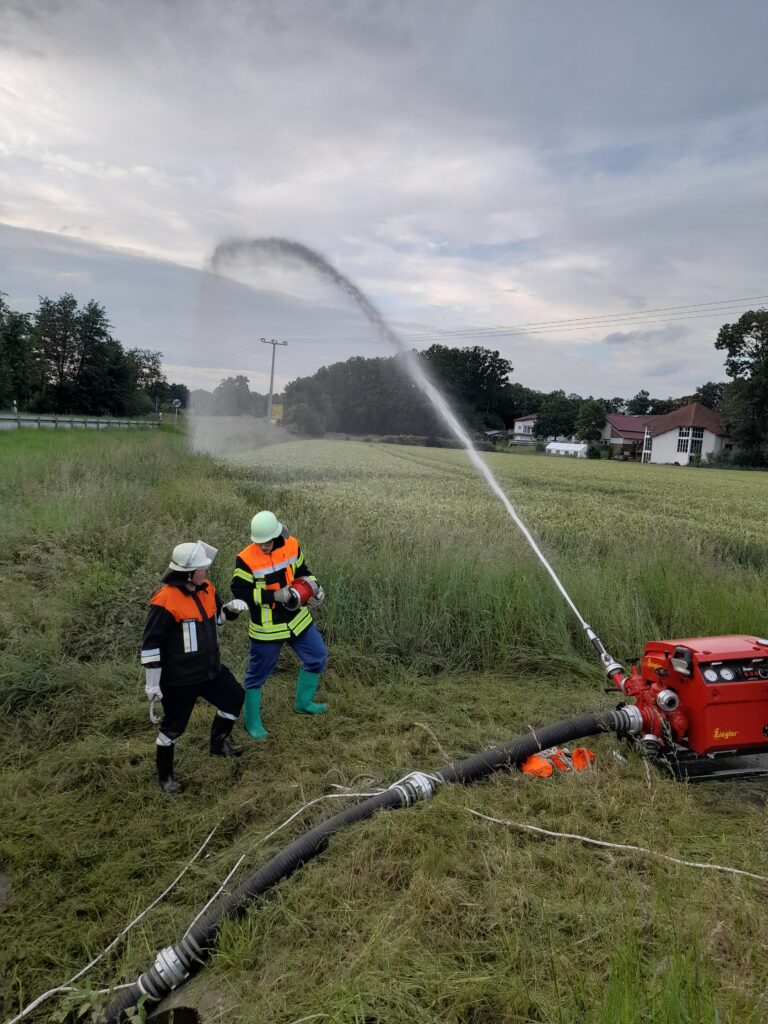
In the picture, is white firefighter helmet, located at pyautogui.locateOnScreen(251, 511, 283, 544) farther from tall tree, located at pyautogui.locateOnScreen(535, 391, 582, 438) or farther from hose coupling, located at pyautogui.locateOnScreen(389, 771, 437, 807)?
tall tree, located at pyautogui.locateOnScreen(535, 391, 582, 438)

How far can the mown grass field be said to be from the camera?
2383 mm

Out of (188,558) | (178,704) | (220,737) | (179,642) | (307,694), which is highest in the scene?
(188,558)

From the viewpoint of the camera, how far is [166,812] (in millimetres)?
4020

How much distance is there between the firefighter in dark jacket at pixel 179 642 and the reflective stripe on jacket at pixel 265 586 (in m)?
0.40

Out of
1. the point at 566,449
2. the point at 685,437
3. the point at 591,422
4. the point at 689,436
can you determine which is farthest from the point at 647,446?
the point at 591,422

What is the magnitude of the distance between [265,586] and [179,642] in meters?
0.79

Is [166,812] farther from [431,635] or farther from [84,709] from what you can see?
[431,635]

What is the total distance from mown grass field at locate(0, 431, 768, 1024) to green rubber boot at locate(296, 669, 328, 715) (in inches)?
4.1

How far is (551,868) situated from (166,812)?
2.34 m

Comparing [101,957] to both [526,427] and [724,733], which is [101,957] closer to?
[724,733]

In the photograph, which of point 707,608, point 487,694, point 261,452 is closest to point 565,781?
point 487,694

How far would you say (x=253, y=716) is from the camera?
15.9ft

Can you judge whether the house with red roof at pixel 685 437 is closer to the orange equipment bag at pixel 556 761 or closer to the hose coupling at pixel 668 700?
the orange equipment bag at pixel 556 761

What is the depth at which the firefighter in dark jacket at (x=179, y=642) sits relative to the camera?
13.3 feet
